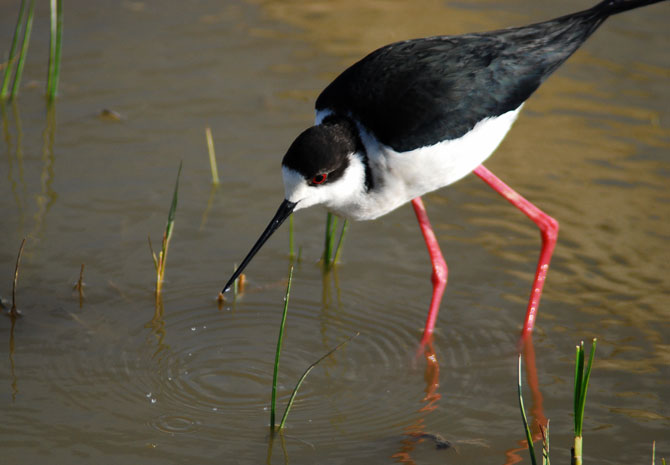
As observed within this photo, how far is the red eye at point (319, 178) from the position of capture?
373cm

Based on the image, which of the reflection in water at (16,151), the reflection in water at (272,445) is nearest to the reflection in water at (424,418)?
the reflection in water at (272,445)

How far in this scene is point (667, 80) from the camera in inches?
249

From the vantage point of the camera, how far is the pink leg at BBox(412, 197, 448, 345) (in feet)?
14.1

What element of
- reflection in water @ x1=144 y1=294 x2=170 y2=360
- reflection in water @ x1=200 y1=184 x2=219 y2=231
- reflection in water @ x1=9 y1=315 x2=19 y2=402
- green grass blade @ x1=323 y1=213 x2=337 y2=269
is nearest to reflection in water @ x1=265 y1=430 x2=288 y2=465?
reflection in water @ x1=144 y1=294 x2=170 y2=360

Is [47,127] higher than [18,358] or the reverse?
higher

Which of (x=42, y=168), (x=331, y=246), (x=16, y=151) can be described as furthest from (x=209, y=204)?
(x=16, y=151)

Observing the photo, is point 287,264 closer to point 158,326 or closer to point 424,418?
point 158,326

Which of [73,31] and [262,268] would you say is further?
[73,31]

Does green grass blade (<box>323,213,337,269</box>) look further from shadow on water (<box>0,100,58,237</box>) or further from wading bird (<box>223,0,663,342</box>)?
shadow on water (<box>0,100,58,237</box>)

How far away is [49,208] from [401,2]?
3558 millimetres

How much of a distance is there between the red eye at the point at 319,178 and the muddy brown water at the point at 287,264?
2.62 feet

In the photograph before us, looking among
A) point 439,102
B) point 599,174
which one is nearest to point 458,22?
point 599,174

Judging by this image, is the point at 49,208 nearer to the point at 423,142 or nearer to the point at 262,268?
the point at 262,268

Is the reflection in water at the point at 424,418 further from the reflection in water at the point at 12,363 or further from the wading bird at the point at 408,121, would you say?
the reflection in water at the point at 12,363
